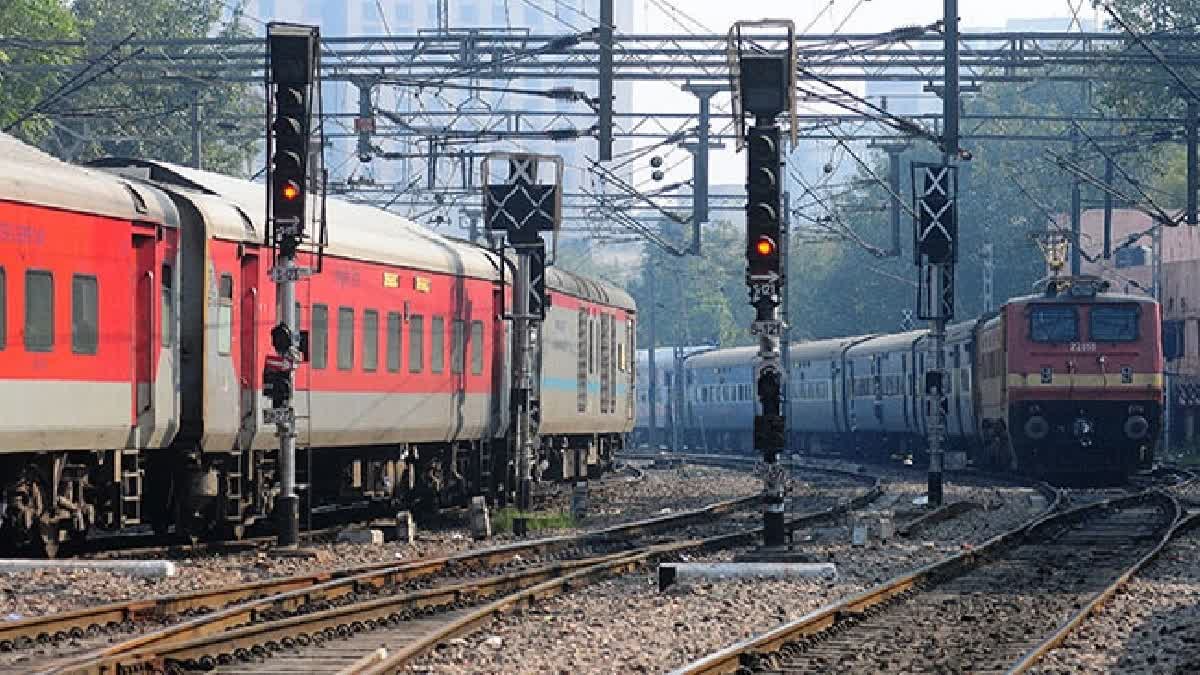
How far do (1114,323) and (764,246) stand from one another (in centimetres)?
2166

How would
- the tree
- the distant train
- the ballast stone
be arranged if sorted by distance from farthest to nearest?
the tree, the distant train, the ballast stone

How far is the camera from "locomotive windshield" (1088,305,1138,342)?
42.3m

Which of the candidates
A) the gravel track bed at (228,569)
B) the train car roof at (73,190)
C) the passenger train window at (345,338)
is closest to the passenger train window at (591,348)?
the gravel track bed at (228,569)

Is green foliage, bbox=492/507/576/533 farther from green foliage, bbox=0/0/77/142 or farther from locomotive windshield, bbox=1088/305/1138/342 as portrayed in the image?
green foliage, bbox=0/0/77/142

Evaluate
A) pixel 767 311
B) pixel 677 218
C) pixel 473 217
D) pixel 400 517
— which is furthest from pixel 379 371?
pixel 473 217

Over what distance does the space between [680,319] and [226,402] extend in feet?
350

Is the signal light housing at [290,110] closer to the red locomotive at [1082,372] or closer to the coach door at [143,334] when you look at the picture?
the coach door at [143,334]

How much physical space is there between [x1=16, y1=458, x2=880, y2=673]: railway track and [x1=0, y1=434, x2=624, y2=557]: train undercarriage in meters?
2.59

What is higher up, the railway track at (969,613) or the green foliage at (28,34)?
the green foliage at (28,34)

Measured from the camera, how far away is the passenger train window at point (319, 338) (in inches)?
1000

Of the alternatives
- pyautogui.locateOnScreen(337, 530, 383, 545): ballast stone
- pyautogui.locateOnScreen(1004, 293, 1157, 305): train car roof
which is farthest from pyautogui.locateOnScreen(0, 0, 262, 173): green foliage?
pyautogui.locateOnScreen(337, 530, 383, 545): ballast stone

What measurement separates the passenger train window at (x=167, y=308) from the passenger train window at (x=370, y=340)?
543 centimetres

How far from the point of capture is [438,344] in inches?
1165

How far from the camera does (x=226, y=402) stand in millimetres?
22609
